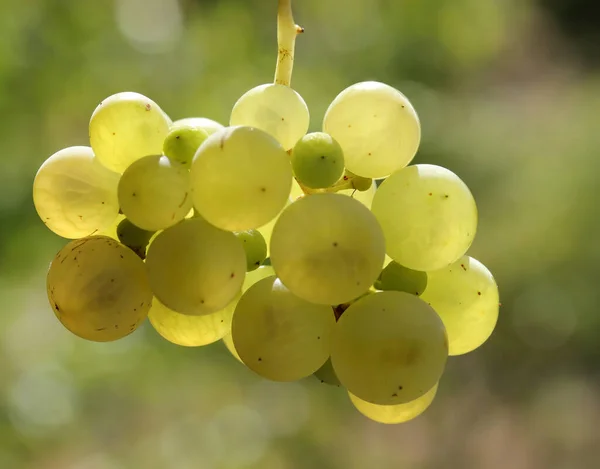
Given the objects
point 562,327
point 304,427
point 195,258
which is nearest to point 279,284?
point 195,258

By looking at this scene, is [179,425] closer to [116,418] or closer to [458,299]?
[116,418]

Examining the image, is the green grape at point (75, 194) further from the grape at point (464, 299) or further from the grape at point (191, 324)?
the grape at point (464, 299)

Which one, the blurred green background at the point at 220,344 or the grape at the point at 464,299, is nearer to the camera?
the grape at the point at 464,299

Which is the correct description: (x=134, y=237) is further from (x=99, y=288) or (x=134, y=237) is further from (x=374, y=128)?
(x=374, y=128)

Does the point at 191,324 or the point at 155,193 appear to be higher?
the point at 155,193

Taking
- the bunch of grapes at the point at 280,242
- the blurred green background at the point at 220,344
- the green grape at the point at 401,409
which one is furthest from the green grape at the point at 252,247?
the blurred green background at the point at 220,344

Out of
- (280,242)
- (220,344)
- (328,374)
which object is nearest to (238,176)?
(280,242)
